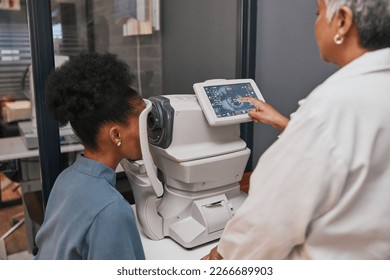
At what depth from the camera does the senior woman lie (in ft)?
2.24

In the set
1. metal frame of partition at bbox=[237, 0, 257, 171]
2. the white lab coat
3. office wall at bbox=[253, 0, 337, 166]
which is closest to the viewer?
the white lab coat

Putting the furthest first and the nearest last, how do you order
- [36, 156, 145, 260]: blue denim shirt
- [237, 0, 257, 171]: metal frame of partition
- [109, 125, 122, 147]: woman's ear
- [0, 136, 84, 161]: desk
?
1. [0, 136, 84, 161]: desk
2. [237, 0, 257, 171]: metal frame of partition
3. [109, 125, 122, 147]: woman's ear
4. [36, 156, 145, 260]: blue denim shirt

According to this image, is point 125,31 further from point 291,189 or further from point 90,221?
point 291,189

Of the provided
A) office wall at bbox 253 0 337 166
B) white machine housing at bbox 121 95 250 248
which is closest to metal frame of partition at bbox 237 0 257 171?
office wall at bbox 253 0 337 166

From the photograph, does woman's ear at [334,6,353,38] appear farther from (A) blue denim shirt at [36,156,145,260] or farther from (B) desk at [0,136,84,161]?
(B) desk at [0,136,84,161]

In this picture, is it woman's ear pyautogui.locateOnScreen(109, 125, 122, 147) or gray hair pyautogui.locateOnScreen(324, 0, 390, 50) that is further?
woman's ear pyautogui.locateOnScreen(109, 125, 122, 147)

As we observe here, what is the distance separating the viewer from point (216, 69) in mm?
2035

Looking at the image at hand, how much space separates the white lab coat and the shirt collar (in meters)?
0.37

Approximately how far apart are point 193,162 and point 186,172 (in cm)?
4

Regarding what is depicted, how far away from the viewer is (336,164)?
679 millimetres

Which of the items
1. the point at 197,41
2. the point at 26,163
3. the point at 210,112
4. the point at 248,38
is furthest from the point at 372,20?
the point at 26,163

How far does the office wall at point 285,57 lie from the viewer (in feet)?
5.67

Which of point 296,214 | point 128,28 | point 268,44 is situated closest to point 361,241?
point 296,214

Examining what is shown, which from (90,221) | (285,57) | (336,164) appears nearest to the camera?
(336,164)
